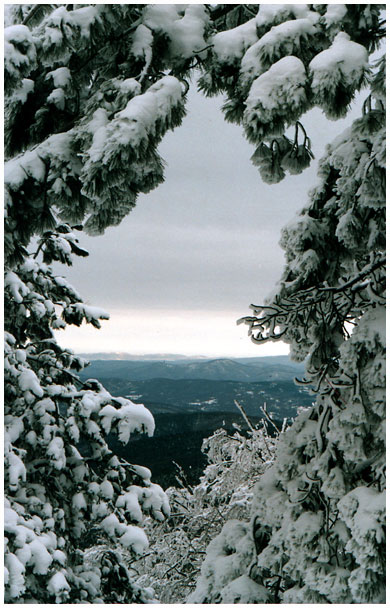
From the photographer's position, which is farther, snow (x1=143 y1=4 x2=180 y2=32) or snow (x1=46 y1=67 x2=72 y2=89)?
snow (x1=46 y1=67 x2=72 y2=89)

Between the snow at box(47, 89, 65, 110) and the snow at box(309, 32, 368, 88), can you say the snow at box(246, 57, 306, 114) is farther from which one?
the snow at box(47, 89, 65, 110)

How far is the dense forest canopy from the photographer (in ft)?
10.2

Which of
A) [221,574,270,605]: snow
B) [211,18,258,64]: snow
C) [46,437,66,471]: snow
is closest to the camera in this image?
[211,18,258,64]: snow

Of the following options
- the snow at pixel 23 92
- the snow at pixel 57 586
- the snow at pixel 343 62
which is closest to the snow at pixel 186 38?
the snow at pixel 343 62

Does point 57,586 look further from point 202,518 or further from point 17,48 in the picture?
point 202,518

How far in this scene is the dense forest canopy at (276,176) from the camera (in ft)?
10.2

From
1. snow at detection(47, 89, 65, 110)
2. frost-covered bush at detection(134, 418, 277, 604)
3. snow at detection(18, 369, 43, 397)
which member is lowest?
frost-covered bush at detection(134, 418, 277, 604)

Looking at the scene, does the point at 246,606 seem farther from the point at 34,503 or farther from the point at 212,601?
the point at 34,503

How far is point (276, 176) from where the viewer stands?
4.09 metres

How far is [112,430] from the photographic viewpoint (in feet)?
24.3

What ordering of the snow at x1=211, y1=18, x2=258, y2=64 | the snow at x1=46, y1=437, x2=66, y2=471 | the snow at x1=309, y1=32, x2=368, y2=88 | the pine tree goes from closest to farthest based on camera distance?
the snow at x1=309, y1=32, x2=368, y2=88 < the pine tree < the snow at x1=211, y1=18, x2=258, y2=64 < the snow at x1=46, y1=437, x2=66, y2=471

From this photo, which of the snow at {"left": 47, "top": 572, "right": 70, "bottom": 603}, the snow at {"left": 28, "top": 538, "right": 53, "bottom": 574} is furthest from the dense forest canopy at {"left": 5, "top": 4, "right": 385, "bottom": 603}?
the snow at {"left": 47, "top": 572, "right": 70, "bottom": 603}

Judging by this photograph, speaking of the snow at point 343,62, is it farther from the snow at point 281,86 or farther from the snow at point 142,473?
the snow at point 142,473

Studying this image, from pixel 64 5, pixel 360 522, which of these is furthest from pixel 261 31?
pixel 360 522
